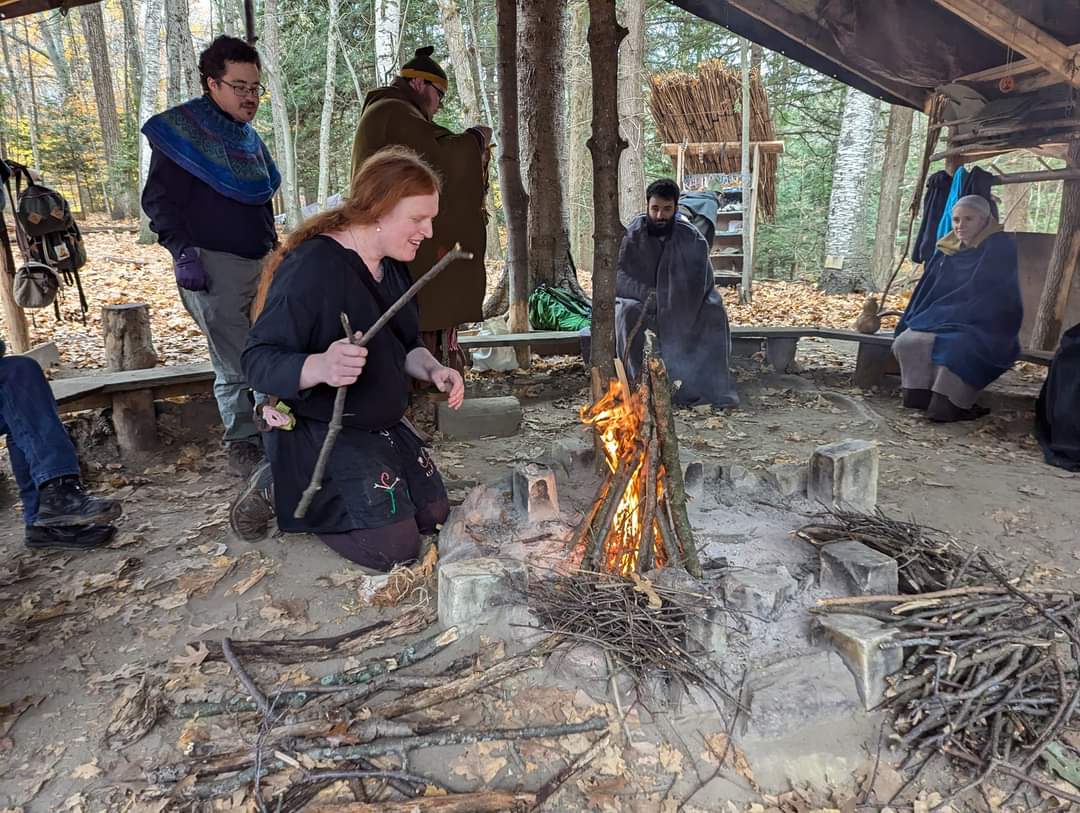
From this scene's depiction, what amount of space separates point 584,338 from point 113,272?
8.17 m

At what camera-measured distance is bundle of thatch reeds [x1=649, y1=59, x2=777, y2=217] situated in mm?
10961

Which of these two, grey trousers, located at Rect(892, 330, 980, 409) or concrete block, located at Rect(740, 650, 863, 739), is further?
grey trousers, located at Rect(892, 330, 980, 409)

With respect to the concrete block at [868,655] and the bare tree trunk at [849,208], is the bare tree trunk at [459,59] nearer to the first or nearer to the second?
the bare tree trunk at [849,208]

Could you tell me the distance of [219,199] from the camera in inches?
149

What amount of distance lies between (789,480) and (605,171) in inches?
67.7

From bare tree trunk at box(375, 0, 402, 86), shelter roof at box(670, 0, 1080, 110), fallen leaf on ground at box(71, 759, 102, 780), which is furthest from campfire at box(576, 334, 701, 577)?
bare tree trunk at box(375, 0, 402, 86)

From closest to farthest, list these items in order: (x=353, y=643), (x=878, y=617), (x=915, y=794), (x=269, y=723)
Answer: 1. (x=915, y=794)
2. (x=269, y=723)
3. (x=878, y=617)
4. (x=353, y=643)

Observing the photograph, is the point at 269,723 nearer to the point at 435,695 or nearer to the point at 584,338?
the point at 435,695

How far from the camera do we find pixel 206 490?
409 cm

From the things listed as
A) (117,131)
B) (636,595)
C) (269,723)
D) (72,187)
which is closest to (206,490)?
(269,723)

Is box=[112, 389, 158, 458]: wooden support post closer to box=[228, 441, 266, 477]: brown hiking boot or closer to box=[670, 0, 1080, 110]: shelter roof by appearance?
box=[228, 441, 266, 477]: brown hiking boot

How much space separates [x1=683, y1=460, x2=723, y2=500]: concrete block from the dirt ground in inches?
21.6

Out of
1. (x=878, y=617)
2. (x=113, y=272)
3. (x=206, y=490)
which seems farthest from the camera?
(x=113, y=272)

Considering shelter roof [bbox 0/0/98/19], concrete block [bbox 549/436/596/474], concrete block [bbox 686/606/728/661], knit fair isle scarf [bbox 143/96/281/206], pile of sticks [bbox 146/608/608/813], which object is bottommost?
pile of sticks [bbox 146/608/608/813]
